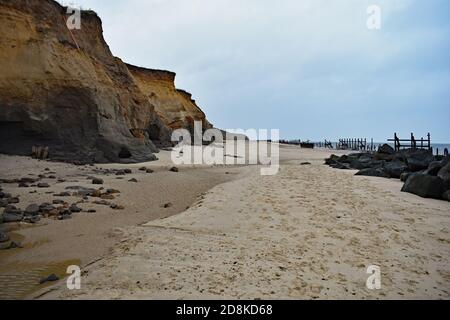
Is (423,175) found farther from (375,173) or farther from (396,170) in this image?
(375,173)

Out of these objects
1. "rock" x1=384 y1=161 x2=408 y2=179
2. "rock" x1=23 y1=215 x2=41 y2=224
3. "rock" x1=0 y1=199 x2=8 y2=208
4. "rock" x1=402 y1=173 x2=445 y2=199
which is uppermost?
"rock" x1=384 y1=161 x2=408 y2=179

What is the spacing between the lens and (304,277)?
3.61 meters

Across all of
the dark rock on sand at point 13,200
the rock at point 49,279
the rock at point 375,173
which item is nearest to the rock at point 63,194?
the dark rock on sand at point 13,200

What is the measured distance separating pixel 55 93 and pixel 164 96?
19.3m

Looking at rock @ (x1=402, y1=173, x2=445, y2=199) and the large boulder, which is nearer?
rock @ (x1=402, y1=173, x2=445, y2=199)

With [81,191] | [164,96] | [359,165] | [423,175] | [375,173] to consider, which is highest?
[164,96]

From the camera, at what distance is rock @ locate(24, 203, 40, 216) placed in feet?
19.7

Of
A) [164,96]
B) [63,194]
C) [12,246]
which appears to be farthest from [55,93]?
[164,96]

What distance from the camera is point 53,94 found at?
1300 cm

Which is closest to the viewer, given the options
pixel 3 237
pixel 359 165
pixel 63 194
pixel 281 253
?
pixel 281 253

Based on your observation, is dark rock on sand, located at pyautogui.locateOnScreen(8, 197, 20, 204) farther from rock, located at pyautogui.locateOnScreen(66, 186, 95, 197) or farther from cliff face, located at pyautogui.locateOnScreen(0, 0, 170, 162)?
cliff face, located at pyautogui.locateOnScreen(0, 0, 170, 162)

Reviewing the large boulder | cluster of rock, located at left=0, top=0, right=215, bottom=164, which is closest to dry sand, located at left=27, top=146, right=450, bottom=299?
the large boulder
